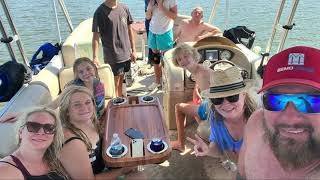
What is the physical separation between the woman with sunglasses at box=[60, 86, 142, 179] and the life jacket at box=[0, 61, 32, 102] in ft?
4.22

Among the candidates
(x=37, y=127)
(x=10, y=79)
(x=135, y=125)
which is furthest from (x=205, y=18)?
(x=37, y=127)

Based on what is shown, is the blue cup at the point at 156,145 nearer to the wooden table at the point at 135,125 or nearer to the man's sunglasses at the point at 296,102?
the wooden table at the point at 135,125

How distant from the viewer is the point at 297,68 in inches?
41.4

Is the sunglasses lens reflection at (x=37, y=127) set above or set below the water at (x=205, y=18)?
above

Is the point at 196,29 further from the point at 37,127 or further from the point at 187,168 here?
the point at 37,127

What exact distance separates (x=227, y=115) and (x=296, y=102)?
2.83 feet

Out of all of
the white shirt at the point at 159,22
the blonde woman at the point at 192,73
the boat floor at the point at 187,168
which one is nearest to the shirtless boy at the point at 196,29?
the white shirt at the point at 159,22

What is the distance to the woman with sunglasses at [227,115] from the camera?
6.15 feet

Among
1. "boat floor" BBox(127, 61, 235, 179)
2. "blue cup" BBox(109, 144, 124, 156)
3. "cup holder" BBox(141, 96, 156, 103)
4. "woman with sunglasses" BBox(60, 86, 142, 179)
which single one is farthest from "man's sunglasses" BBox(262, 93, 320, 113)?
"cup holder" BBox(141, 96, 156, 103)

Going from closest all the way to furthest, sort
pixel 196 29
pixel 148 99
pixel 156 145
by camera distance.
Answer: pixel 156 145
pixel 148 99
pixel 196 29

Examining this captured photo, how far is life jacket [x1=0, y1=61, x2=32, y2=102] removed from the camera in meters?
3.00

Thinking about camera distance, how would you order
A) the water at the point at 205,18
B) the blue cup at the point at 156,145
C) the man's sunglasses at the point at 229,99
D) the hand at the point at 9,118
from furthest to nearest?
1. the water at the point at 205,18
2. the hand at the point at 9,118
3. the blue cup at the point at 156,145
4. the man's sunglasses at the point at 229,99

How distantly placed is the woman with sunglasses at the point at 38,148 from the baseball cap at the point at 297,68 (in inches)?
38.3

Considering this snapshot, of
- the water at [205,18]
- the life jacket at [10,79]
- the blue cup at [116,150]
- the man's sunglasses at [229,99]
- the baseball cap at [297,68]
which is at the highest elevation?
the baseball cap at [297,68]
